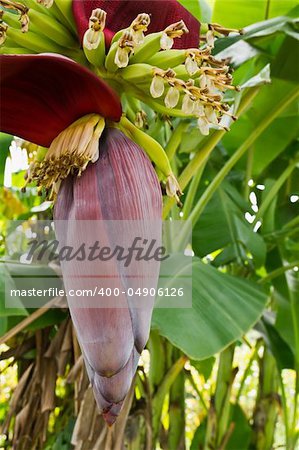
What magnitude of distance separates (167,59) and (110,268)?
16 centimetres

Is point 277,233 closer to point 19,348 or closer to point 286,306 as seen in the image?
point 286,306

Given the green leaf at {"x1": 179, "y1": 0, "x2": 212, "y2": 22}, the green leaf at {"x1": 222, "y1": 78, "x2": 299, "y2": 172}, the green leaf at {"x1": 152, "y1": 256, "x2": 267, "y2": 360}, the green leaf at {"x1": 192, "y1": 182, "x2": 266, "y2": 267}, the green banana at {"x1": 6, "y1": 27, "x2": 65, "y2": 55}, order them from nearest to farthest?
the green banana at {"x1": 6, "y1": 27, "x2": 65, "y2": 55}, the green leaf at {"x1": 152, "y1": 256, "x2": 267, "y2": 360}, the green leaf at {"x1": 179, "y1": 0, "x2": 212, "y2": 22}, the green leaf at {"x1": 192, "y1": 182, "x2": 266, "y2": 267}, the green leaf at {"x1": 222, "y1": 78, "x2": 299, "y2": 172}

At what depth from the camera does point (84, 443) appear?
685 mm

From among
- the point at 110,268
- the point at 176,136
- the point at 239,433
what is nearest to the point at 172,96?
the point at 110,268

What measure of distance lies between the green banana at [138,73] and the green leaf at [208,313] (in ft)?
0.88

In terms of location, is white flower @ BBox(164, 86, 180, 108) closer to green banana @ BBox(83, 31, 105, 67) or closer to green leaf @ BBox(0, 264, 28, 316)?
green banana @ BBox(83, 31, 105, 67)

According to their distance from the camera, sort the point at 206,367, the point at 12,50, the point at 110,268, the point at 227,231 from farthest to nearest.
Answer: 1. the point at 206,367
2. the point at 227,231
3. the point at 12,50
4. the point at 110,268

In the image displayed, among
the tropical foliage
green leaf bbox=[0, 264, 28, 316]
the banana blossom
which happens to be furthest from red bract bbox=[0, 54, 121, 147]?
green leaf bbox=[0, 264, 28, 316]

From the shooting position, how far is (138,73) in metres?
0.38

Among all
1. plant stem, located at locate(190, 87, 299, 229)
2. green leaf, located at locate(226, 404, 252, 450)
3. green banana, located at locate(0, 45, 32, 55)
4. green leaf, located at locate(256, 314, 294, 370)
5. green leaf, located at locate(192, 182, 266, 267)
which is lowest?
green leaf, located at locate(226, 404, 252, 450)

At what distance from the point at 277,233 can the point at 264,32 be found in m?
0.37

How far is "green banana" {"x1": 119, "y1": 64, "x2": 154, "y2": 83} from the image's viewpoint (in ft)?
1.22

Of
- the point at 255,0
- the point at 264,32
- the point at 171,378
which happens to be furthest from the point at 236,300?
the point at 255,0

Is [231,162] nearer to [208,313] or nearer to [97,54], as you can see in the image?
[208,313]
